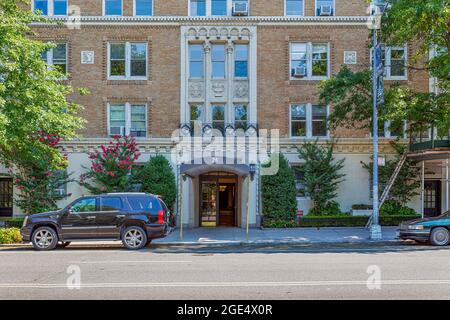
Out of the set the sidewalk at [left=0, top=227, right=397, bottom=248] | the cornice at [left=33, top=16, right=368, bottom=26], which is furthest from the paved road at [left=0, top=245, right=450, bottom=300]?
the cornice at [left=33, top=16, right=368, bottom=26]

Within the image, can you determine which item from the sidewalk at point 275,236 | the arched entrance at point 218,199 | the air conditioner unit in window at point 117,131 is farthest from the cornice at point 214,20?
the sidewalk at point 275,236

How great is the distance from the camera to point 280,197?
23.8m

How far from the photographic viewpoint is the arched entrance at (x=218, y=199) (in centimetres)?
2578

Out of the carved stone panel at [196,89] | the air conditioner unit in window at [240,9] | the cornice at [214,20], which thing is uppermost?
the air conditioner unit in window at [240,9]

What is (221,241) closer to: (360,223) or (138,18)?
(360,223)

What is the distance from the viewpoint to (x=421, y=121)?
2017 cm

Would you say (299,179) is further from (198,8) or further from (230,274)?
(230,274)

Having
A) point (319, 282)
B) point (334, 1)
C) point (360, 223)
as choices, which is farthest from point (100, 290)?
point (334, 1)

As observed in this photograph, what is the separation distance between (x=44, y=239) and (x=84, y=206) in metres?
1.69

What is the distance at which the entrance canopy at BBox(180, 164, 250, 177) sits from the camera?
22656 millimetres

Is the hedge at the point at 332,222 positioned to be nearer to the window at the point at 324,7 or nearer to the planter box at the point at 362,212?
the planter box at the point at 362,212

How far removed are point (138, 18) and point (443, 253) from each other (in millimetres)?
17995

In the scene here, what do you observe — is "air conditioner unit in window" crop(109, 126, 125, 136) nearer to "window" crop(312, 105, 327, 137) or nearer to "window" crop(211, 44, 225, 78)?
"window" crop(211, 44, 225, 78)

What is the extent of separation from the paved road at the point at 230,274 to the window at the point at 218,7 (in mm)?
14294
